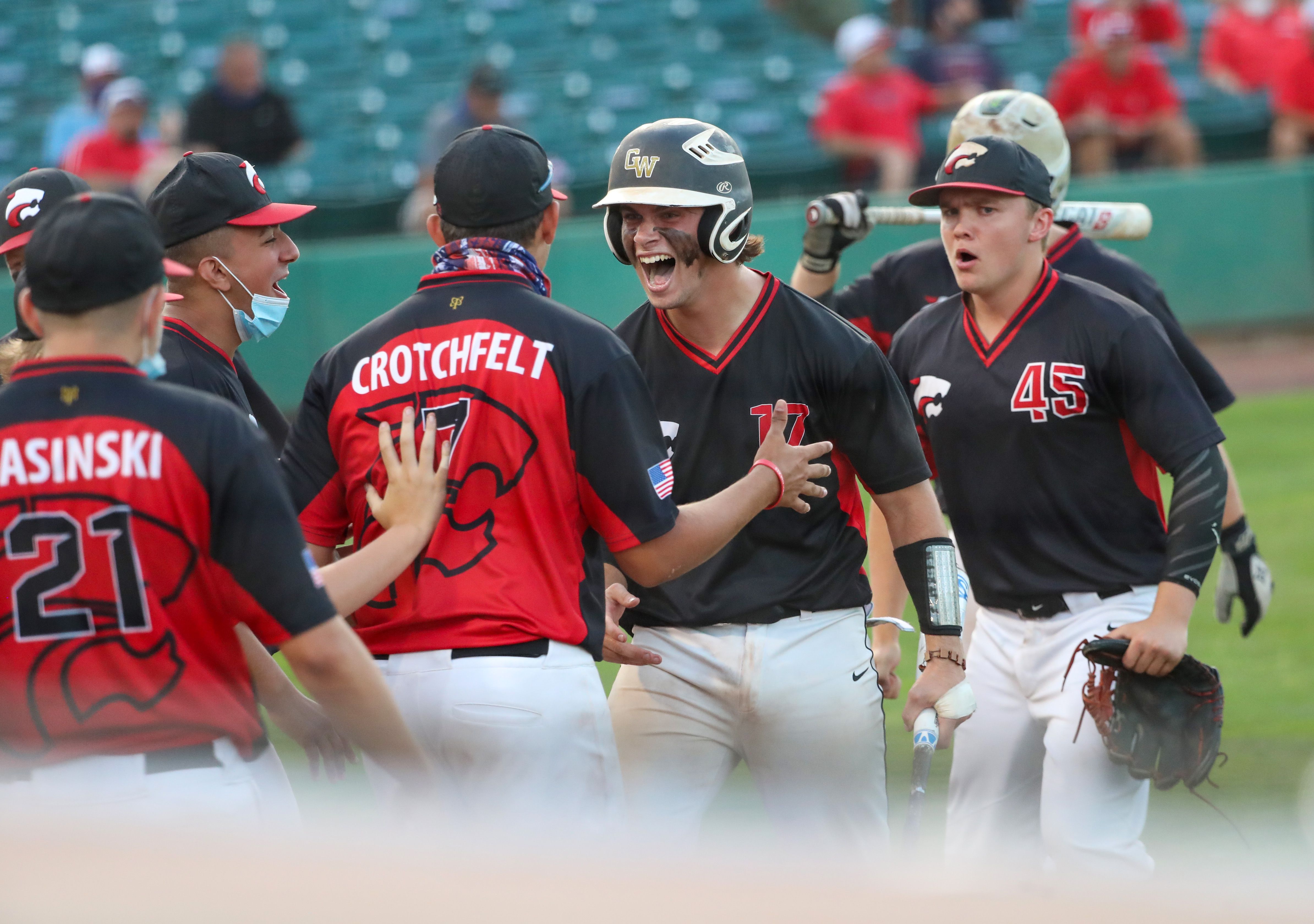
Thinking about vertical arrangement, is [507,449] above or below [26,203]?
below

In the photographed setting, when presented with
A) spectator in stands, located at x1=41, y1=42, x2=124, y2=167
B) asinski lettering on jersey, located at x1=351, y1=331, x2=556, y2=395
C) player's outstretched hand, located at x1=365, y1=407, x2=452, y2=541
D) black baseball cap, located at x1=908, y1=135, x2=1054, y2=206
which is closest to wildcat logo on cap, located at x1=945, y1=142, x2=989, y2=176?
black baseball cap, located at x1=908, y1=135, x2=1054, y2=206

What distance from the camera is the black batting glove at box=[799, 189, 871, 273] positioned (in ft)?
15.9

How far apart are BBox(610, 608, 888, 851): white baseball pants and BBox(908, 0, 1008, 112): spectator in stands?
391 inches

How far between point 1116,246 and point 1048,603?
31.4ft

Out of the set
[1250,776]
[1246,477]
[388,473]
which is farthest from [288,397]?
[388,473]

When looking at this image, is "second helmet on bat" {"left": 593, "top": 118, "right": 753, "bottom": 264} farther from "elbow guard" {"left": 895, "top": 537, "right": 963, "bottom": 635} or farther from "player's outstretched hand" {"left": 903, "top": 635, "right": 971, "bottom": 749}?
"player's outstretched hand" {"left": 903, "top": 635, "right": 971, "bottom": 749}

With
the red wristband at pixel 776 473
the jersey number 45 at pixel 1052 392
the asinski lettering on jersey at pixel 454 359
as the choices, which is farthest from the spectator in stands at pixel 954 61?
the asinski lettering on jersey at pixel 454 359

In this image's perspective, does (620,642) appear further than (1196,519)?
No

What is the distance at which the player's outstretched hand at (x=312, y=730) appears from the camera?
10.1 ft

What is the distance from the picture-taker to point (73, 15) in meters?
14.2

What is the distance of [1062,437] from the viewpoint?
13.4ft

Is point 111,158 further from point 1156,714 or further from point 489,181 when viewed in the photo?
point 1156,714

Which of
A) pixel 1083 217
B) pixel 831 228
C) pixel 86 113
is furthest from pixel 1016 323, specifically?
pixel 86 113

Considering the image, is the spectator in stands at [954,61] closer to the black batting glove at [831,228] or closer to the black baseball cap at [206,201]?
the black batting glove at [831,228]
